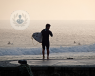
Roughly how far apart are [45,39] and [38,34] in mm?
749

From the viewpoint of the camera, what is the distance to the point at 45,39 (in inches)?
484
